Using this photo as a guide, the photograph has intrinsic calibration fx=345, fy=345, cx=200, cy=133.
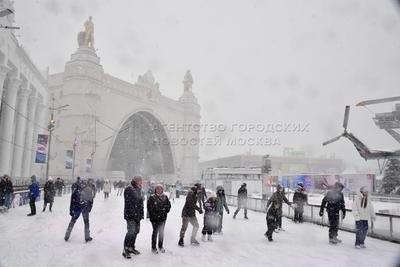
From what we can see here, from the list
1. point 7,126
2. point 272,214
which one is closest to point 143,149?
point 7,126

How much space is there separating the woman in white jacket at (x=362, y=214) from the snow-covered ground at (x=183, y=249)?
0.34m

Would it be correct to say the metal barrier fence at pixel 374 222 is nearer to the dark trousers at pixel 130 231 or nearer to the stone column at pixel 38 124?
the dark trousers at pixel 130 231

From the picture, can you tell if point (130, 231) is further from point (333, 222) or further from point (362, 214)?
point (362, 214)

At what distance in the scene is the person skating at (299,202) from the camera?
14.7 meters

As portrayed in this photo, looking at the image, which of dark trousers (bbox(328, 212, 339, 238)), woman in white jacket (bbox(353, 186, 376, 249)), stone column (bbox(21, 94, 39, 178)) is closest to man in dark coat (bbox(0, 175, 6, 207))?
dark trousers (bbox(328, 212, 339, 238))

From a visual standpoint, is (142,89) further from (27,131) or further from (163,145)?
(27,131)

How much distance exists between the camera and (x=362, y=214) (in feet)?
30.3

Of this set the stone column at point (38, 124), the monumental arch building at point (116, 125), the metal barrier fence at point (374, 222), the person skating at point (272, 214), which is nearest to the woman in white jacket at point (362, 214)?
the metal barrier fence at point (374, 222)

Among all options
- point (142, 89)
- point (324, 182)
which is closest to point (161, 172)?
point (142, 89)

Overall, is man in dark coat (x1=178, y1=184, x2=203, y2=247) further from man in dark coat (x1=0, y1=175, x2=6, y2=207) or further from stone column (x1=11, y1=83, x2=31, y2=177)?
stone column (x1=11, y1=83, x2=31, y2=177)

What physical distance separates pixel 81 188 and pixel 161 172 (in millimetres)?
69813

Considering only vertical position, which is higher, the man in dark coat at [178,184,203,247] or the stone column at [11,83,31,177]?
the stone column at [11,83,31,177]

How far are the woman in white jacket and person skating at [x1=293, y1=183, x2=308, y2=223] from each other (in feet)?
17.2

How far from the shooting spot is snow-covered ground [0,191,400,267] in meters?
7.05
